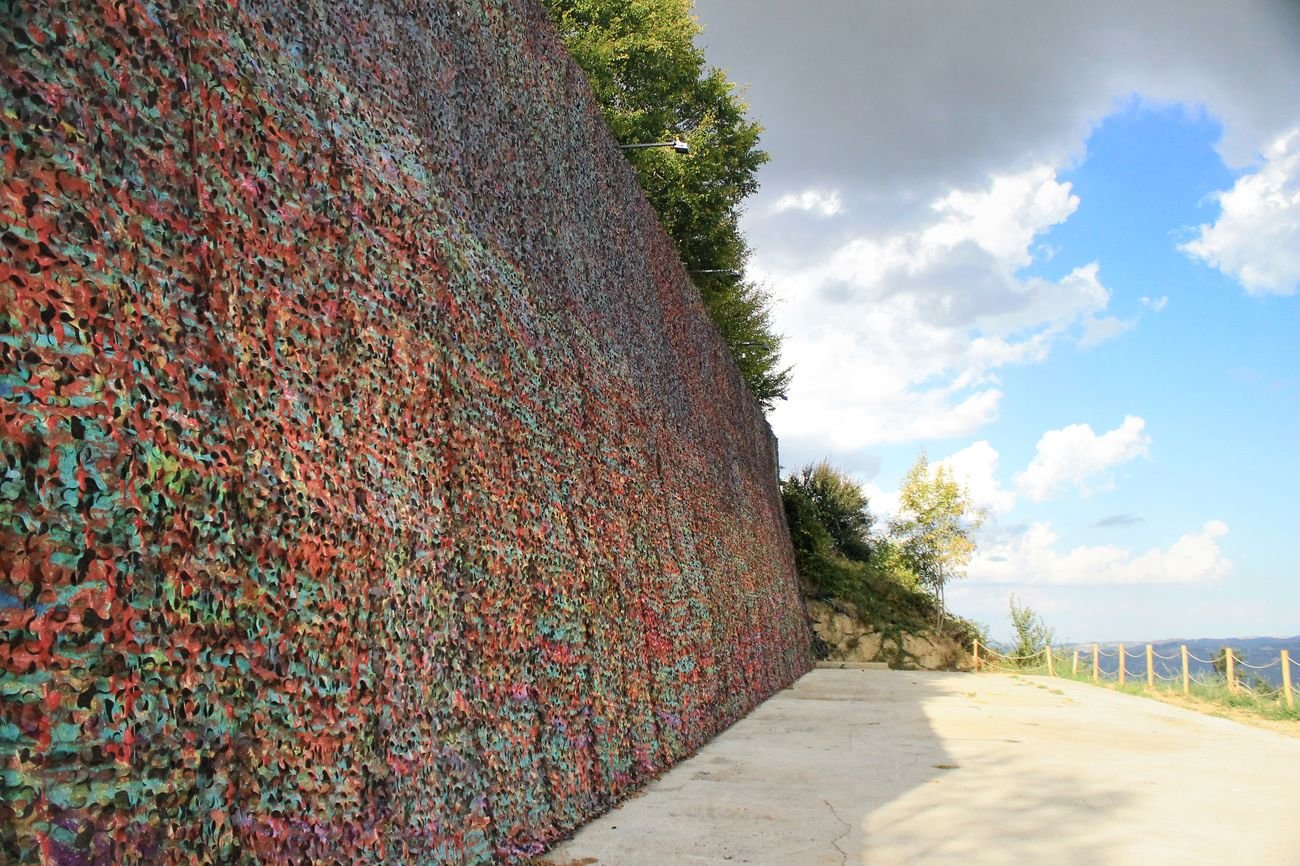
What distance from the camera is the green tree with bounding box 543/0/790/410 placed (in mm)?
15977

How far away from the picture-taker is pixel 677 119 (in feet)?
60.3

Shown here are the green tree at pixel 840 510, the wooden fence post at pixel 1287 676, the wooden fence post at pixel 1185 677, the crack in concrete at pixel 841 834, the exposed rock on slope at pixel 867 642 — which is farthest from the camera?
the green tree at pixel 840 510

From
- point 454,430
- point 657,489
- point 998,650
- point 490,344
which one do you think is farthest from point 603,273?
point 998,650

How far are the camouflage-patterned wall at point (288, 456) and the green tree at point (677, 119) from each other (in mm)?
11770

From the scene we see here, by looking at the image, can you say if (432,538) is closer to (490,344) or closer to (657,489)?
(490,344)

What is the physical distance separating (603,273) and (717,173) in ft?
43.2

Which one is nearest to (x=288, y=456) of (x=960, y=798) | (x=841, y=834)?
(x=841, y=834)

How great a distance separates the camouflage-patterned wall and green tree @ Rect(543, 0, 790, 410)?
1177cm

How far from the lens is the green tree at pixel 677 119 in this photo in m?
16.0

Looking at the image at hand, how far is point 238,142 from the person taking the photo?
6.67 ft

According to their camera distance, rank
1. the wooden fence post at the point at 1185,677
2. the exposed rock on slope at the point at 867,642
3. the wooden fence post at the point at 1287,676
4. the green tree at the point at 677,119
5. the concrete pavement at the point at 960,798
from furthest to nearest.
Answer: the exposed rock on slope at the point at 867,642 < the green tree at the point at 677,119 < the wooden fence post at the point at 1185,677 < the wooden fence post at the point at 1287,676 < the concrete pavement at the point at 960,798

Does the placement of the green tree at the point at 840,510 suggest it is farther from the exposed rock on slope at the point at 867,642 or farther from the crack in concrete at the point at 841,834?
the crack in concrete at the point at 841,834

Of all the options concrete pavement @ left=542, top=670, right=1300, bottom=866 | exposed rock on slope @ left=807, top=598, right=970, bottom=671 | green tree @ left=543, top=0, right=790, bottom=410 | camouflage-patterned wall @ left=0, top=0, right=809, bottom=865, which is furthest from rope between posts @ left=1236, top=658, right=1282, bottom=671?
camouflage-patterned wall @ left=0, top=0, right=809, bottom=865

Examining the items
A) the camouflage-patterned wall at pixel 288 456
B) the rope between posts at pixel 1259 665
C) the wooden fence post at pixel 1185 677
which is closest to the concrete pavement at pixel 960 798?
the camouflage-patterned wall at pixel 288 456
